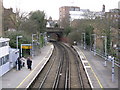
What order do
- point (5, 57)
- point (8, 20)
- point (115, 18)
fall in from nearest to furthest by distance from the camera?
point (5, 57) → point (115, 18) → point (8, 20)

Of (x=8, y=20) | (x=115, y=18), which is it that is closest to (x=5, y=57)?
(x=115, y=18)

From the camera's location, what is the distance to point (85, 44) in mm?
50469

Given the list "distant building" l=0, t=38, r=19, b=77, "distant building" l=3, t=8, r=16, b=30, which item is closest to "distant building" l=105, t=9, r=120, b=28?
"distant building" l=0, t=38, r=19, b=77

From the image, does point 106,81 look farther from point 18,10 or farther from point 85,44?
point 18,10

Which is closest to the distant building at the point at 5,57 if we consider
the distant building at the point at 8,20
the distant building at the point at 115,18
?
the distant building at the point at 115,18

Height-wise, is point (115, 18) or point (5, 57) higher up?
point (115, 18)

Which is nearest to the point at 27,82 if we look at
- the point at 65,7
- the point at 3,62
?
the point at 3,62

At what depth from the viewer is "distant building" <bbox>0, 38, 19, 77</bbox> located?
65.2 ft

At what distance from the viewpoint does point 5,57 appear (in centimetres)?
2133

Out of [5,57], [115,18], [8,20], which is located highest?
[8,20]

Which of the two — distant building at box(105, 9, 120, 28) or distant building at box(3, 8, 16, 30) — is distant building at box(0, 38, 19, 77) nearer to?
distant building at box(105, 9, 120, 28)

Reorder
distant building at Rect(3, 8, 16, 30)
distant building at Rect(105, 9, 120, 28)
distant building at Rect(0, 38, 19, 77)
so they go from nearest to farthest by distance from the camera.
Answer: distant building at Rect(0, 38, 19, 77) → distant building at Rect(105, 9, 120, 28) → distant building at Rect(3, 8, 16, 30)

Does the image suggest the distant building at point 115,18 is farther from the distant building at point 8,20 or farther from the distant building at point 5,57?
the distant building at point 8,20

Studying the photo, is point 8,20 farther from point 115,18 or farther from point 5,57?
point 5,57
